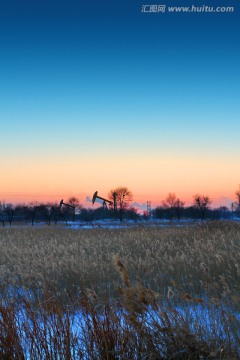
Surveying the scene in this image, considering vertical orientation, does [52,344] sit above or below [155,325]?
below

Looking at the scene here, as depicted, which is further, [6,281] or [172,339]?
[6,281]

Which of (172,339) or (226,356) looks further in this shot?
(172,339)

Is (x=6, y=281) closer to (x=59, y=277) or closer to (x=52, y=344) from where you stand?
(x=59, y=277)

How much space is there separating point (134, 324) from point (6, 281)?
4.96m

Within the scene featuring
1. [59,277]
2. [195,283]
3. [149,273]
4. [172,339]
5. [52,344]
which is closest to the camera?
[172,339]

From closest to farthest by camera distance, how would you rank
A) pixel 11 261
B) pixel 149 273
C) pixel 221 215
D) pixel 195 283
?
pixel 195 283 → pixel 149 273 → pixel 11 261 → pixel 221 215

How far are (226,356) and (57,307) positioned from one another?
58.8 inches

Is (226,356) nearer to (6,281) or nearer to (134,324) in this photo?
(134,324)

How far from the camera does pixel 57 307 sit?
11.3 ft

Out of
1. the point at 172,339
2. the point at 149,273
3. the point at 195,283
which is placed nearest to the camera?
the point at 172,339

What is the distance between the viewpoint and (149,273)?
6.66m

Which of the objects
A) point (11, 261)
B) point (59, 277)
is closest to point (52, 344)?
point (59, 277)

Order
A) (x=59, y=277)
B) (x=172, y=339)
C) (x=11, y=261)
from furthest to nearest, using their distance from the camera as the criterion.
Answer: (x=11, y=261) < (x=59, y=277) < (x=172, y=339)

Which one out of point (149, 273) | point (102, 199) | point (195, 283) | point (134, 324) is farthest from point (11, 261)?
point (102, 199)
